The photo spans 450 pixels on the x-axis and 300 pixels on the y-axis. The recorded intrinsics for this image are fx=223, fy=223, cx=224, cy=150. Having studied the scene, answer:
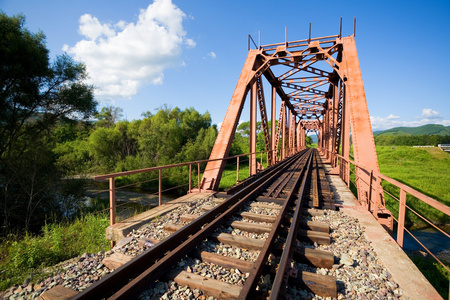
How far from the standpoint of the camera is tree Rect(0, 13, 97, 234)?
11250 millimetres

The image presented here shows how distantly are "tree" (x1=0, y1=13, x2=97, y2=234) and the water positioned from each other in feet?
56.0

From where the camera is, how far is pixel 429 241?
360 inches

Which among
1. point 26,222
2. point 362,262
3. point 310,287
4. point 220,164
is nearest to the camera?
point 310,287

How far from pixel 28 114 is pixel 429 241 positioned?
69.1 ft

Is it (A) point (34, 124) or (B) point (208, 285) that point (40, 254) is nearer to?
(B) point (208, 285)

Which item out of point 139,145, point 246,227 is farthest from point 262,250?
point 139,145

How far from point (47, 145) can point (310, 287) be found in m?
16.9

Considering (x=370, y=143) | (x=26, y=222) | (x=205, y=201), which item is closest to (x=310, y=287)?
(x=205, y=201)

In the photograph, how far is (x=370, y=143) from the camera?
6332mm

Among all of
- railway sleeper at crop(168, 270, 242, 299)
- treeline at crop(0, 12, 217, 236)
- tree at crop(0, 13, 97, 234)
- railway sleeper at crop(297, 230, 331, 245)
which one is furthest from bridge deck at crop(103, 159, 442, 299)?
tree at crop(0, 13, 97, 234)

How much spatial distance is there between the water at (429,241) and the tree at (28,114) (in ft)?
56.0

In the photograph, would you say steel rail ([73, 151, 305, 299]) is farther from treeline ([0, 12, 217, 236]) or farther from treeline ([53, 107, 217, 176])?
treeline ([53, 107, 217, 176])

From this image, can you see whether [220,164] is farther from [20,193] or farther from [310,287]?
[20,193]

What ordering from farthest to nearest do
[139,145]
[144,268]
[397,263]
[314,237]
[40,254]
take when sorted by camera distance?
[139,145]
[40,254]
[314,237]
[397,263]
[144,268]
